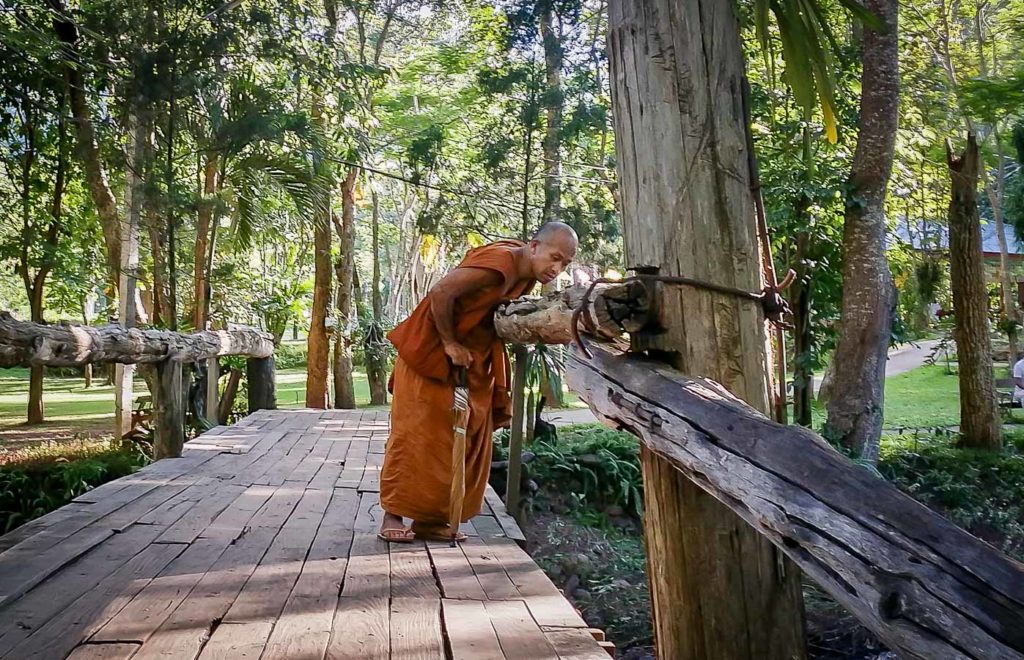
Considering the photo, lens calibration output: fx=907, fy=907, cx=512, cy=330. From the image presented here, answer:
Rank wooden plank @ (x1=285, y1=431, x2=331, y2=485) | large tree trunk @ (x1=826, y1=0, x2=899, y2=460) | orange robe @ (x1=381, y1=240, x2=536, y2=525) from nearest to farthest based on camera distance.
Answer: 1. orange robe @ (x1=381, y1=240, x2=536, y2=525)
2. wooden plank @ (x1=285, y1=431, x2=331, y2=485)
3. large tree trunk @ (x1=826, y1=0, x2=899, y2=460)

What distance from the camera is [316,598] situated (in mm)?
2977

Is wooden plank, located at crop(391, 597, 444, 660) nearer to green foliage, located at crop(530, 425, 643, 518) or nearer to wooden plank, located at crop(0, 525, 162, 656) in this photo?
wooden plank, located at crop(0, 525, 162, 656)

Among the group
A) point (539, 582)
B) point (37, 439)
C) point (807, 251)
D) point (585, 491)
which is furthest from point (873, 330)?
point (37, 439)

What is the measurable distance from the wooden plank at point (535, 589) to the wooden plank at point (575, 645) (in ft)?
0.19

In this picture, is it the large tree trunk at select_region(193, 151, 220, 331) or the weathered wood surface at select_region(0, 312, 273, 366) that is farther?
the large tree trunk at select_region(193, 151, 220, 331)

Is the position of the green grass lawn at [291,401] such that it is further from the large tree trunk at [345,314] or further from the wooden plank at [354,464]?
the wooden plank at [354,464]

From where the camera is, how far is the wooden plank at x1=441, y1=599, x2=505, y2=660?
2.43 m

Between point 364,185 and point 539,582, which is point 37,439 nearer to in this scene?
point 364,185

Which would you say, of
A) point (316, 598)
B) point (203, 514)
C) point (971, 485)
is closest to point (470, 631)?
point (316, 598)

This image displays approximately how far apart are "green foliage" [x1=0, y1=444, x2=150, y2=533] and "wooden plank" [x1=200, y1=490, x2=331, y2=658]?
3.97 metres

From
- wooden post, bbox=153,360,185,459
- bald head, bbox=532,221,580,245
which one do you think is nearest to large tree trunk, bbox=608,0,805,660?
bald head, bbox=532,221,580,245

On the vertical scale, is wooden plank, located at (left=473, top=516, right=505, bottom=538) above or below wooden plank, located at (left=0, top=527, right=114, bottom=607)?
below

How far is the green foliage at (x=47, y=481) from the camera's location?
7.46 metres


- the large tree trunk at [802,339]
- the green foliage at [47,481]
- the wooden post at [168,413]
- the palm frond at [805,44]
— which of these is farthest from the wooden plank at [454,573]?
the large tree trunk at [802,339]
